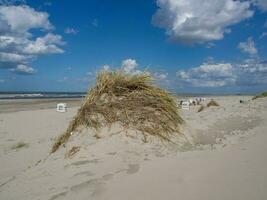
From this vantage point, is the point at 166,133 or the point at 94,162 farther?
the point at 166,133

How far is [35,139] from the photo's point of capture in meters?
10.3

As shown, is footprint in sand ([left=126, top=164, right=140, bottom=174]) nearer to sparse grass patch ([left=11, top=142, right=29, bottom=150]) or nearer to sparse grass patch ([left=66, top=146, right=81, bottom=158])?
sparse grass patch ([left=66, top=146, right=81, bottom=158])

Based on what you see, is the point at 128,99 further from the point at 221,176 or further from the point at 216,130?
the point at 221,176

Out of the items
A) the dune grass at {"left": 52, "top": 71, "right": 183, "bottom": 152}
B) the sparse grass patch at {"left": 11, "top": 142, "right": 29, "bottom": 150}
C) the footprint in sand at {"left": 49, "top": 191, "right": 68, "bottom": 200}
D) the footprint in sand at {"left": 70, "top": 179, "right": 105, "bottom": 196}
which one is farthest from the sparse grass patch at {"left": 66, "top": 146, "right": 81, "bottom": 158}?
the sparse grass patch at {"left": 11, "top": 142, "right": 29, "bottom": 150}

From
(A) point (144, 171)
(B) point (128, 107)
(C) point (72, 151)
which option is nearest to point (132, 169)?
(A) point (144, 171)

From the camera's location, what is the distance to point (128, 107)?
21.1 ft

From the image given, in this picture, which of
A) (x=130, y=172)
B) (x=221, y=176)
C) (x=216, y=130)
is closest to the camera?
(x=221, y=176)

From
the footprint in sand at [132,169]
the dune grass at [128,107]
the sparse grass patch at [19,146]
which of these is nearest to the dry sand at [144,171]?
the footprint in sand at [132,169]

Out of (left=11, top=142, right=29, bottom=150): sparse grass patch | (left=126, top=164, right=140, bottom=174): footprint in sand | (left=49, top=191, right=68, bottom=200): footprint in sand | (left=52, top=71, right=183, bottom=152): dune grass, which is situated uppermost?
(left=52, top=71, right=183, bottom=152): dune grass

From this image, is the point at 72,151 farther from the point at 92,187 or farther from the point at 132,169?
the point at 92,187

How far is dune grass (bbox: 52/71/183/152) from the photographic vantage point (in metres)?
6.21

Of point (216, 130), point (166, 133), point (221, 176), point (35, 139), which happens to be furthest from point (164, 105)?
point (35, 139)

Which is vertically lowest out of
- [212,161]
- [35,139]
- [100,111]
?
[35,139]

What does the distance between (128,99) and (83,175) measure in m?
2.40
